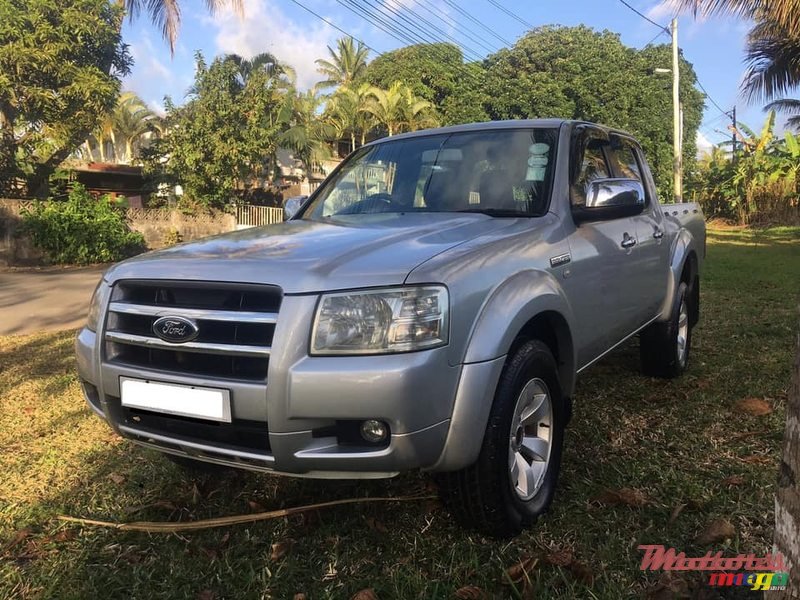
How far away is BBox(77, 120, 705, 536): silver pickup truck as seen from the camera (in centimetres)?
202

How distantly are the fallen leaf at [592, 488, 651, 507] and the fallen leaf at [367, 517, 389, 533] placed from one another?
948 mm

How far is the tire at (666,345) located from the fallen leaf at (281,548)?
2970mm

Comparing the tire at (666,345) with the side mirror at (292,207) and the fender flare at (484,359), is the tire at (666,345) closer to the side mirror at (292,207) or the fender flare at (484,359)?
the fender flare at (484,359)

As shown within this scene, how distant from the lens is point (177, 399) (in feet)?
7.24

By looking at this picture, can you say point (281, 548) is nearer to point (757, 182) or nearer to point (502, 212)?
point (502, 212)

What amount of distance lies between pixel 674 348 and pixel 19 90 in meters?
15.6

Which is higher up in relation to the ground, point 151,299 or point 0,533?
point 151,299

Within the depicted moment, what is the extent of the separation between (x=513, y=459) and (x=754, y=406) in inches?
89.2

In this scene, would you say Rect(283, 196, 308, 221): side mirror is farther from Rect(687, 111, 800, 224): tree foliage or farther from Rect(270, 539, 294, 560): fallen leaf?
Rect(687, 111, 800, 224): tree foliage

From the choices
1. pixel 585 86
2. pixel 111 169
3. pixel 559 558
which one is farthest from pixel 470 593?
pixel 585 86

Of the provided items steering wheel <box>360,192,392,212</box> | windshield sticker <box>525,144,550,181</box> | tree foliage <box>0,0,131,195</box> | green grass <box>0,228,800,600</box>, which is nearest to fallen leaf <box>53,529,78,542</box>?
green grass <box>0,228,800,600</box>

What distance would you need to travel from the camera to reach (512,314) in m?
2.30

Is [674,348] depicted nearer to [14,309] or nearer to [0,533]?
[0,533]

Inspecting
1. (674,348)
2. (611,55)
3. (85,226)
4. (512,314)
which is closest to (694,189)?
(611,55)
